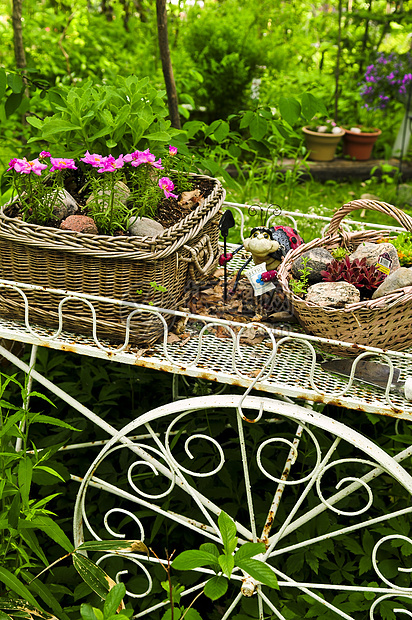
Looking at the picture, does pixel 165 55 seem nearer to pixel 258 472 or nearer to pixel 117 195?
pixel 117 195

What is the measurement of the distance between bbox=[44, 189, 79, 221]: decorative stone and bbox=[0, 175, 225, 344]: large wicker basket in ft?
0.37

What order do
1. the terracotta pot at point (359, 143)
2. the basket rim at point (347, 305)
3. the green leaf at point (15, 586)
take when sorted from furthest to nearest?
the terracotta pot at point (359, 143)
the basket rim at point (347, 305)
the green leaf at point (15, 586)

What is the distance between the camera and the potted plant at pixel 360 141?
5.07 metres

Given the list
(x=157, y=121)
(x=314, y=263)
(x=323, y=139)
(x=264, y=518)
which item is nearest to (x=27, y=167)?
(x=157, y=121)

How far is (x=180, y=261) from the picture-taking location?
1.58 metres

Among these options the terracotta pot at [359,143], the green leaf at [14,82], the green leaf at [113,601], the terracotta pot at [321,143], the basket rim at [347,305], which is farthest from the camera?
the terracotta pot at [359,143]

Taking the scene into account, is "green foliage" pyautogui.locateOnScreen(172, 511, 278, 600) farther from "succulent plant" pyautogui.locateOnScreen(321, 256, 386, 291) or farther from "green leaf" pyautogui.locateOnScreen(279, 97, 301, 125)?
"green leaf" pyautogui.locateOnScreen(279, 97, 301, 125)

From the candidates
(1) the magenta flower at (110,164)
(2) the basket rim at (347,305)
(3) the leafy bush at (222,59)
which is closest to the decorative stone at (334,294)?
(2) the basket rim at (347,305)

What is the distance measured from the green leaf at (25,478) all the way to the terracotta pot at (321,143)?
4.19 meters

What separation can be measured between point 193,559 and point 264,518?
79 cm

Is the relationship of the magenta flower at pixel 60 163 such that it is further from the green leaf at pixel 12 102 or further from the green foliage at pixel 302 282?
the green foliage at pixel 302 282

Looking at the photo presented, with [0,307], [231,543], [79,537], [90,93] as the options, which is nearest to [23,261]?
[0,307]

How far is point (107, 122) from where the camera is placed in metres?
1.54

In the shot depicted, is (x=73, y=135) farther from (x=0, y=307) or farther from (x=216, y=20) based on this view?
(x=216, y=20)
